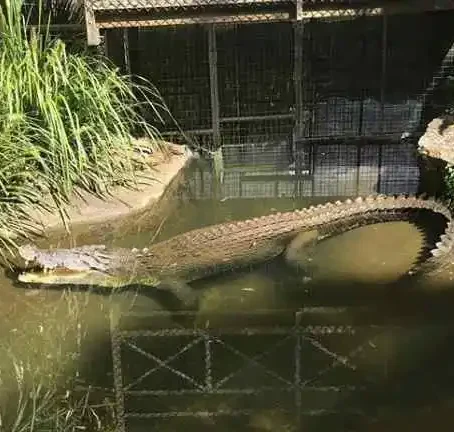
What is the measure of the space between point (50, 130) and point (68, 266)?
0.99 metres

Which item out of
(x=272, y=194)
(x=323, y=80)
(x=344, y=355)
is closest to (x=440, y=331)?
(x=344, y=355)

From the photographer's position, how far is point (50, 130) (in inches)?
185

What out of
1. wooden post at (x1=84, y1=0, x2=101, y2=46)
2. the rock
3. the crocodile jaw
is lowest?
the crocodile jaw

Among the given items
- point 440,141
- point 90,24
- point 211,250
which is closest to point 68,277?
point 211,250

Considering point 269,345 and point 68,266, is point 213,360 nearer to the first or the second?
point 269,345

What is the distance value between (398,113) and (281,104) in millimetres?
1187

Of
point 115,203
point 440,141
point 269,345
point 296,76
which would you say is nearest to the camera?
point 269,345

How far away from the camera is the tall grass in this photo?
4.59 metres

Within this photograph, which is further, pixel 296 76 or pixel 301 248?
pixel 296 76

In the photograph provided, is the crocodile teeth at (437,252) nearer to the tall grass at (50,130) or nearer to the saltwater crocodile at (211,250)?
the saltwater crocodile at (211,250)

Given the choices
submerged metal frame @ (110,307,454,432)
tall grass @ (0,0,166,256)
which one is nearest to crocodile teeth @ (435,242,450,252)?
submerged metal frame @ (110,307,454,432)

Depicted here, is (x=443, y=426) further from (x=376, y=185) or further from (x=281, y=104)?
(x=281, y=104)

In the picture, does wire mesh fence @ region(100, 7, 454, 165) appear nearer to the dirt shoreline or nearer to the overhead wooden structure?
the overhead wooden structure

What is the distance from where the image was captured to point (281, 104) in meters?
7.65
